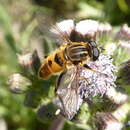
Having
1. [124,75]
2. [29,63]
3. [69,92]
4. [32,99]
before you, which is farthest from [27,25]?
[69,92]

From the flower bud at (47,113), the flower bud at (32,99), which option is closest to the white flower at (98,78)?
the flower bud at (47,113)

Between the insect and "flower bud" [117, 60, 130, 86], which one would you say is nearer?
the insect

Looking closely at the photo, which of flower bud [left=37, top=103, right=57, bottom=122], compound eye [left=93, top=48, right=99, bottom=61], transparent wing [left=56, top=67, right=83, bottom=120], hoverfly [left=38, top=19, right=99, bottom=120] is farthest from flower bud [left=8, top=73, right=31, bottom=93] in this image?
compound eye [left=93, top=48, right=99, bottom=61]

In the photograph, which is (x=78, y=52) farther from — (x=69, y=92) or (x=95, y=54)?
(x=69, y=92)

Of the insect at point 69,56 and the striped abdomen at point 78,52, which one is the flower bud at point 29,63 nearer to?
the insect at point 69,56

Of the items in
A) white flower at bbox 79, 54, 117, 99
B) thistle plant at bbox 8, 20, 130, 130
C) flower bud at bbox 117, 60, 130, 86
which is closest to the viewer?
thistle plant at bbox 8, 20, 130, 130

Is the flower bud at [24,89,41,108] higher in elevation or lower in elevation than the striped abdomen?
lower

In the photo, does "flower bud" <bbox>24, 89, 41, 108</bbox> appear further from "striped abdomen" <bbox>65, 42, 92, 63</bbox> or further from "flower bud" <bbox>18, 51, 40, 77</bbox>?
"striped abdomen" <bbox>65, 42, 92, 63</bbox>
